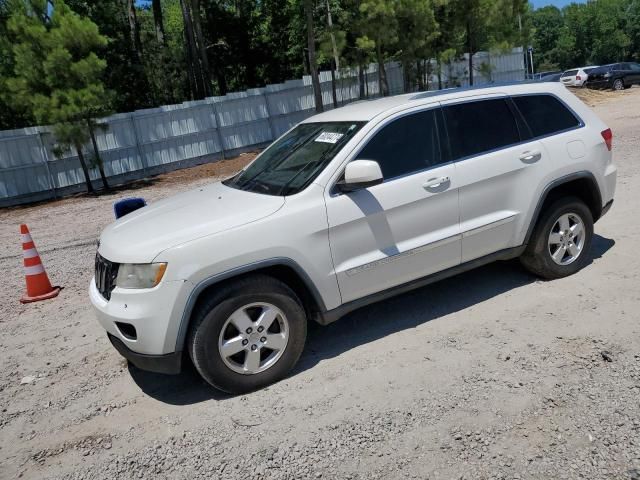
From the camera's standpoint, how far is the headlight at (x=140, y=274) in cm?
357

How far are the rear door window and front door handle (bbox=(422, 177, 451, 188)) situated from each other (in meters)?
0.26

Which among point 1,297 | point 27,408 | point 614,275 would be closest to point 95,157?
point 1,297

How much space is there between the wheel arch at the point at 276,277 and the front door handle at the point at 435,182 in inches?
47.5

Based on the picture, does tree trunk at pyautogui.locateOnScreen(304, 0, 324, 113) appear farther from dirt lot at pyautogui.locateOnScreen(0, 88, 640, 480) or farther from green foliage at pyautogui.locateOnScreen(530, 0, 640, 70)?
green foliage at pyautogui.locateOnScreen(530, 0, 640, 70)

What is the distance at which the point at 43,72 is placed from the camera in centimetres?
1453

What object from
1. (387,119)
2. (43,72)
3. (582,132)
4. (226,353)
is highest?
(43,72)

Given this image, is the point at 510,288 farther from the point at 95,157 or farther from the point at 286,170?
the point at 95,157

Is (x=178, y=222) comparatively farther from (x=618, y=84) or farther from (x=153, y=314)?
(x=618, y=84)

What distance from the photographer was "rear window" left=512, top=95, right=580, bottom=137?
16.3 ft

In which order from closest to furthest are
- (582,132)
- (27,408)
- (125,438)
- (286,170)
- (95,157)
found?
(125,438)
(27,408)
(286,170)
(582,132)
(95,157)

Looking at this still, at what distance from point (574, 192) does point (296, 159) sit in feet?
8.62

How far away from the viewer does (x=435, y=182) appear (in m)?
4.39

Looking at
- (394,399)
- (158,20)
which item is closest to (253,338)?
(394,399)

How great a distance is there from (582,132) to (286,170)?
2750 millimetres
